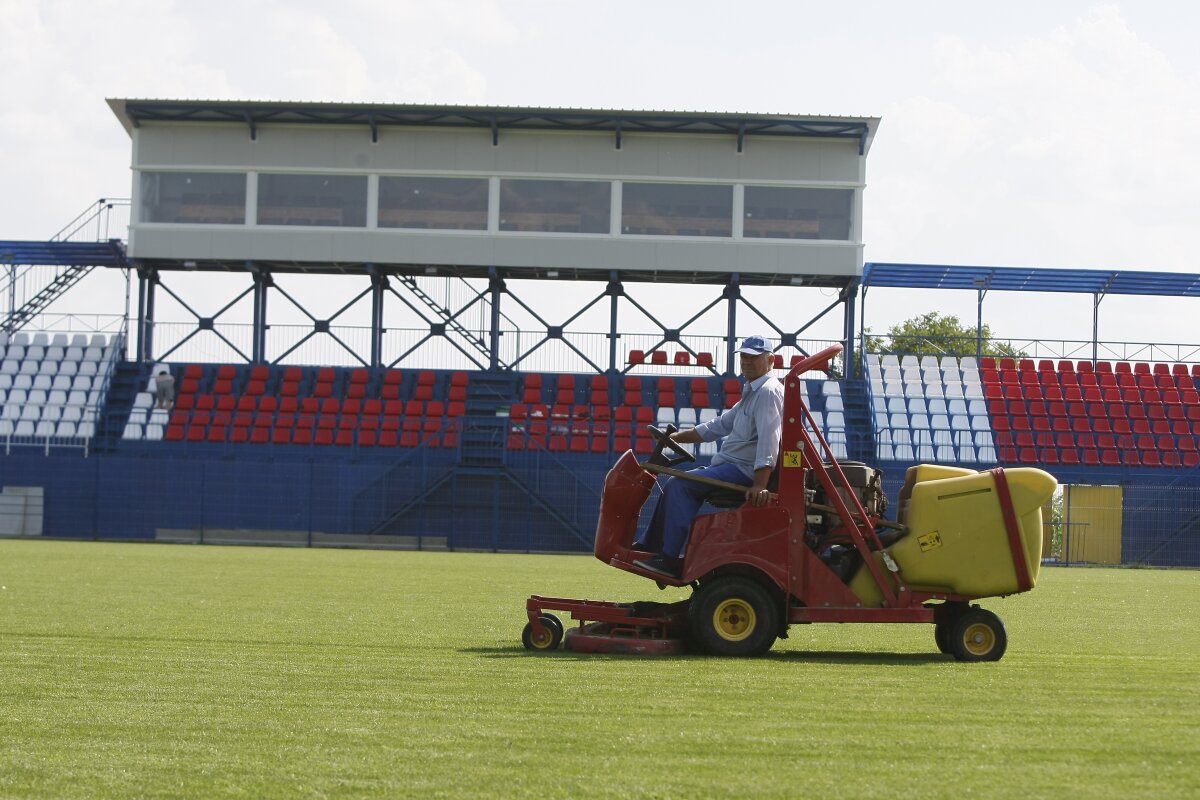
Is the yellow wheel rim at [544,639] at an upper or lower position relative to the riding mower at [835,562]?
lower

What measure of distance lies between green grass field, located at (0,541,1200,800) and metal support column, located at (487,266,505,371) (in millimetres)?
26413

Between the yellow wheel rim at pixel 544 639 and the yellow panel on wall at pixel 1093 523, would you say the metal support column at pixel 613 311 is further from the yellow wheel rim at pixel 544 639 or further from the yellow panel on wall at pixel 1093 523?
the yellow wheel rim at pixel 544 639

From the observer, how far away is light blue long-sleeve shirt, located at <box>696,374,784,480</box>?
9656 millimetres

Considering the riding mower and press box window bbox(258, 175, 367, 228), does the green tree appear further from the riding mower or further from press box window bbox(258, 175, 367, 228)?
the riding mower

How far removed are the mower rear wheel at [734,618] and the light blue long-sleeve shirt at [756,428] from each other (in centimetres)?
75

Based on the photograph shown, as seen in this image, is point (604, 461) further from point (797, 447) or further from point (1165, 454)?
point (797, 447)

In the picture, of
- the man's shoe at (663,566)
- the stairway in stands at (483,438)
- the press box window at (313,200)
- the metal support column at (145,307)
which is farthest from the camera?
the metal support column at (145,307)

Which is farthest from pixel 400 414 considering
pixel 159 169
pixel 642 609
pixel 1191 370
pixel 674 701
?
pixel 674 701

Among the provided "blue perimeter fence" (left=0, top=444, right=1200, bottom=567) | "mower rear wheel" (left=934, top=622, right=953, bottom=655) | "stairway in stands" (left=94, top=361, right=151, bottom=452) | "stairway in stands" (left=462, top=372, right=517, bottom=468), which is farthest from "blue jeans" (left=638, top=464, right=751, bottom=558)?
"stairway in stands" (left=94, top=361, right=151, bottom=452)

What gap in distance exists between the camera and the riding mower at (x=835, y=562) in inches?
378

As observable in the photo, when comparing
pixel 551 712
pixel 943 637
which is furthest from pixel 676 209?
pixel 551 712

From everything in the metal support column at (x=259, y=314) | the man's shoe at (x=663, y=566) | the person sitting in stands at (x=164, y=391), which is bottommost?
the man's shoe at (x=663, y=566)

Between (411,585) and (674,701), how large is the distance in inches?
453

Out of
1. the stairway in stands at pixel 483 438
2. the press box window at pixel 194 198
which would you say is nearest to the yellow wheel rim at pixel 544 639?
the stairway in stands at pixel 483 438
